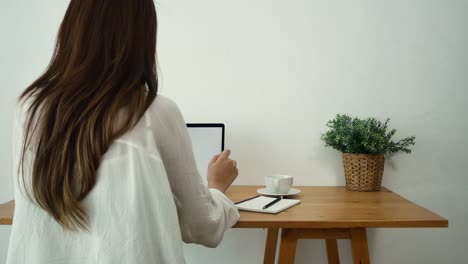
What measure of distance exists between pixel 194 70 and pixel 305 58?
44 centimetres

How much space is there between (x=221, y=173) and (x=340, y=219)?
0.33m

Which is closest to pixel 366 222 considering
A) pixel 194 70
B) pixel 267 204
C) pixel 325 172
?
pixel 267 204

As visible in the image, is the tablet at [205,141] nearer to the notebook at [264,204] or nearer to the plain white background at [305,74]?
the plain white background at [305,74]

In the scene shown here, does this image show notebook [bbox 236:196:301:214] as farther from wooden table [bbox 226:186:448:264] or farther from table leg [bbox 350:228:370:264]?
table leg [bbox 350:228:370:264]

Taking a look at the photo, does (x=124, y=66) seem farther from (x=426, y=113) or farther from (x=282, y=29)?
(x=426, y=113)

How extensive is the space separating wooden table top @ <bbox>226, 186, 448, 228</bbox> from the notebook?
0.05 feet

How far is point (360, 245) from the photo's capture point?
1.04m

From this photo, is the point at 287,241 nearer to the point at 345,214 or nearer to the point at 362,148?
the point at 345,214

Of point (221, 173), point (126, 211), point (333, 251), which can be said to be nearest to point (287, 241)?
point (221, 173)

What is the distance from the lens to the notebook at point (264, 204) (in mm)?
1071

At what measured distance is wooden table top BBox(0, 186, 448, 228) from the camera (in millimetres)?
971

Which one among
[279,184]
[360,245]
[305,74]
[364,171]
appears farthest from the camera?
[305,74]

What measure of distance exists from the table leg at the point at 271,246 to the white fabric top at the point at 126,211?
0.80m

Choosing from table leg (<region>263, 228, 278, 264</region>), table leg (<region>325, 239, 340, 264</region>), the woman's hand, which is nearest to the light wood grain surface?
the woman's hand
